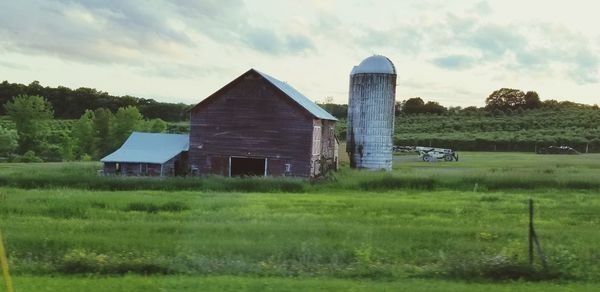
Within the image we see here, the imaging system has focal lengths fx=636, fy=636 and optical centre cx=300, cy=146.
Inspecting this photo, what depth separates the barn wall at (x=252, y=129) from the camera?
37312mm

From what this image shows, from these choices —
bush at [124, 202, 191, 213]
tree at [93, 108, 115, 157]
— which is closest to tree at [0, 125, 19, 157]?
tree at [93, 108, 115, 157]

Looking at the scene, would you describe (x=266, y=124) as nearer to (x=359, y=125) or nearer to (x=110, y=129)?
(x=359, y=125)

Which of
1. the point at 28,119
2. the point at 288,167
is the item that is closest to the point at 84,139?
the point at 28,119

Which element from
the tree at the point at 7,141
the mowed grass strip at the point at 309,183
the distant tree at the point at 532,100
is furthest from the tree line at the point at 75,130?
the distant tree at the point at 532,100

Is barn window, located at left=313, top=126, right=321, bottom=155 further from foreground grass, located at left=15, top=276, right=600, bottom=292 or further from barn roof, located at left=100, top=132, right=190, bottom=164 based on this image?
foreground grass, located at left=15, top=276, right=600, bottom=292

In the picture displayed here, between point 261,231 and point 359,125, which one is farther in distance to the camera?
point 359,125

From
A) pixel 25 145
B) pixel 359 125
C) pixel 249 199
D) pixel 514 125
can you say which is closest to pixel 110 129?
pixel 25 145

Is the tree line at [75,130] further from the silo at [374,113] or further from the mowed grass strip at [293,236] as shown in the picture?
the mowed grass strip at [293,236]

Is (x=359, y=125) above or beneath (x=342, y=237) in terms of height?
above

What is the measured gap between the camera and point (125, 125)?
78.1m

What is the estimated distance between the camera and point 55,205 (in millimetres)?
20781

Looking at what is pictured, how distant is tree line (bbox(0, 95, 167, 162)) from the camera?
257 feet

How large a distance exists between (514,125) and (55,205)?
10083 cm

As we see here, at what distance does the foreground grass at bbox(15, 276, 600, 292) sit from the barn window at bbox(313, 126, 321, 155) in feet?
89.4
